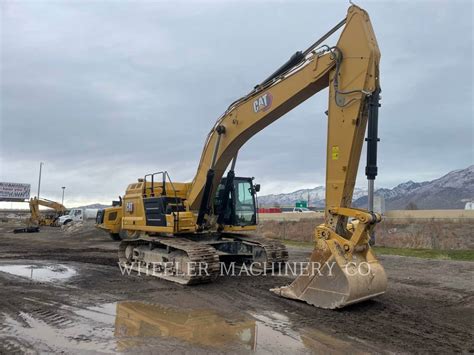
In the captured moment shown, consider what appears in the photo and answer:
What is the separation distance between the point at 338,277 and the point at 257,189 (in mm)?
5120

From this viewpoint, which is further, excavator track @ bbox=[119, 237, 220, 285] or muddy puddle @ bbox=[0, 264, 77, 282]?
muddy puddle @ bbox=[0, 264, 77, 282]

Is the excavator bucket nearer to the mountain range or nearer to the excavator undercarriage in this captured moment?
the excavator undercarriage

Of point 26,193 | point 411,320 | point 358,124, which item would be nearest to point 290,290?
point 411,320

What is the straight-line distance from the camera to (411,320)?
702 cm

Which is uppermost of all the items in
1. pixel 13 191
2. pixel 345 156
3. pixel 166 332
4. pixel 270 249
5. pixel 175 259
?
pixel 13 191

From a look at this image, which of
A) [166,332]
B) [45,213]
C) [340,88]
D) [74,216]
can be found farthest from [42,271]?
[45,213]

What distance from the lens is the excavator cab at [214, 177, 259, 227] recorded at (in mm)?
11547

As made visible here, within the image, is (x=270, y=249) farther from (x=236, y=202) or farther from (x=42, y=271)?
(x=42, y=271)

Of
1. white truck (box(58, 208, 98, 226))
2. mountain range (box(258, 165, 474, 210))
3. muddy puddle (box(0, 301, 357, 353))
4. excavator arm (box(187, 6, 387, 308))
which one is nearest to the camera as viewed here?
muddy puddle (box(0, 301, 357, 353))

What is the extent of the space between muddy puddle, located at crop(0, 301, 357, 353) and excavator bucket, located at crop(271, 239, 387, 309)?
76 cm

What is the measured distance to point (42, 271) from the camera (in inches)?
492

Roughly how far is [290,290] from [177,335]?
2.57m

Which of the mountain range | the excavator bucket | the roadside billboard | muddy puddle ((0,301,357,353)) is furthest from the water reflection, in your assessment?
the mountain range

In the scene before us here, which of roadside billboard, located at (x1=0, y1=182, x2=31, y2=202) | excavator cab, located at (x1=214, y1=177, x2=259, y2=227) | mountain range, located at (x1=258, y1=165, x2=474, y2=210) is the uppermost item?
mountain range, located at (x1=258, y1=165, x2=474, y2=210)
